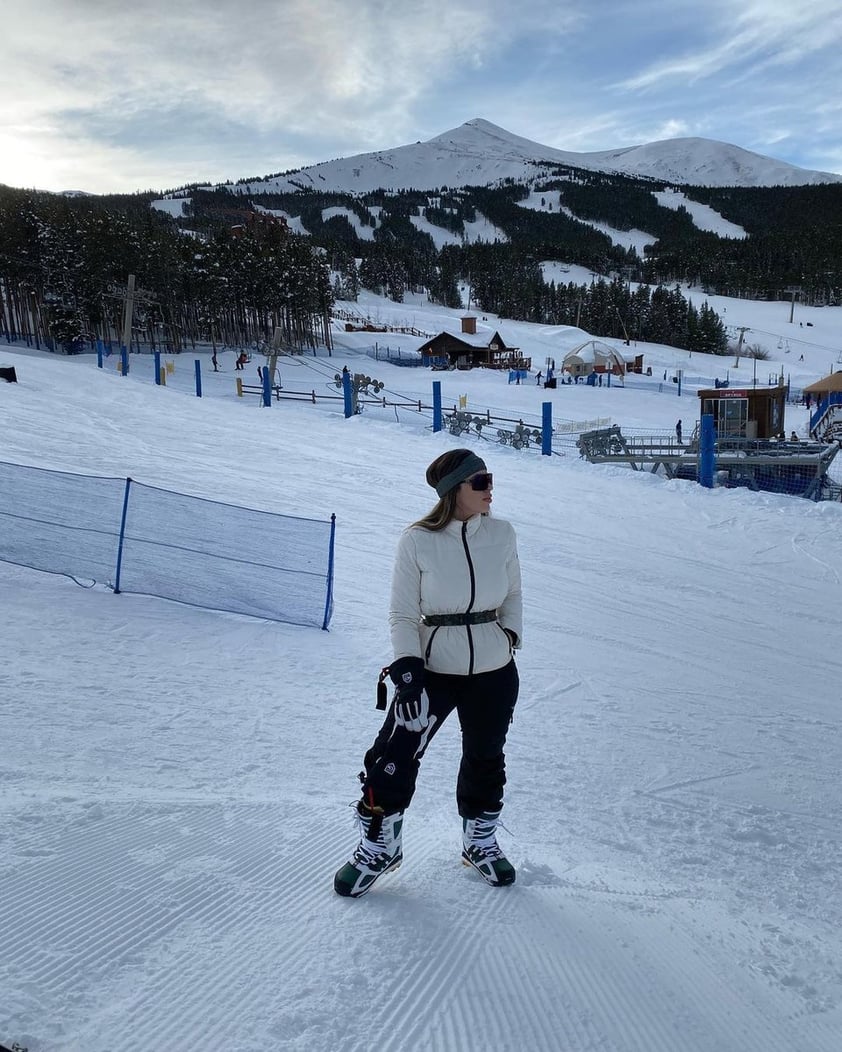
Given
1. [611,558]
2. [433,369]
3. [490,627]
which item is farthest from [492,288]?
[490,627]

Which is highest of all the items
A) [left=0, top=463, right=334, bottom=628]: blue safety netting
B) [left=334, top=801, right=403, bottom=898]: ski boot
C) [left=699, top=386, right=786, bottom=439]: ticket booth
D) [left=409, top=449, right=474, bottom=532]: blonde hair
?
[left=699, top=386, right=786, bottom=439]: ticket booth

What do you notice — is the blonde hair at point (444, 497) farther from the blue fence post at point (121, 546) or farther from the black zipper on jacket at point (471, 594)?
the blue fence post at point (121, 546)

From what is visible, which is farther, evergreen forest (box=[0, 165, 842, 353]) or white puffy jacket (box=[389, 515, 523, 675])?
evergreen forest (box=[0, 165, 842, 353])

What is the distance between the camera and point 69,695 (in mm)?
4719

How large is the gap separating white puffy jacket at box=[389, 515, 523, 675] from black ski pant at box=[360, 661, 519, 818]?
8cm

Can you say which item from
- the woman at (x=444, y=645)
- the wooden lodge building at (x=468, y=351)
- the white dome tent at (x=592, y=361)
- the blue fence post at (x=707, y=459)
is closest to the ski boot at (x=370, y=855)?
the woman at (x=444, y=645)

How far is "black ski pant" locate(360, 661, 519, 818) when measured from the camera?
2.73 m

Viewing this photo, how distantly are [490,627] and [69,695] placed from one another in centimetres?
341

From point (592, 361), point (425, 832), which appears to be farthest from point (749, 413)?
point (592, 361)

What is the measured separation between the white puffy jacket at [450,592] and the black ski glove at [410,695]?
0.18 feet

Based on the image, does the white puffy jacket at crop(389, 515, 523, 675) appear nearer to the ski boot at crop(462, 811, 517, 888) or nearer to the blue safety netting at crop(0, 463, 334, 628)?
the ski boot at crop(462, 811, 517, 888)

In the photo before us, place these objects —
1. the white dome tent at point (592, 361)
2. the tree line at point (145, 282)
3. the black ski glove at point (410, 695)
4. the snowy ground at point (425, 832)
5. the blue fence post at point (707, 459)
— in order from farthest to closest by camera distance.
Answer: the white dome tent at point (592, 361)
the tree line at point (145, 282)
the blue fence post at point (707, 459)
the black ski glove at point (410, 695)
the snowy ground at point (425, 832)

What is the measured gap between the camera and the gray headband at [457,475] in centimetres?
264

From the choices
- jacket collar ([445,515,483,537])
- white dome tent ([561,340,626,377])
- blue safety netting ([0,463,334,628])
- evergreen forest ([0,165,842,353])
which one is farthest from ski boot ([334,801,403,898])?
white dome tent ([561,340,626,377])
